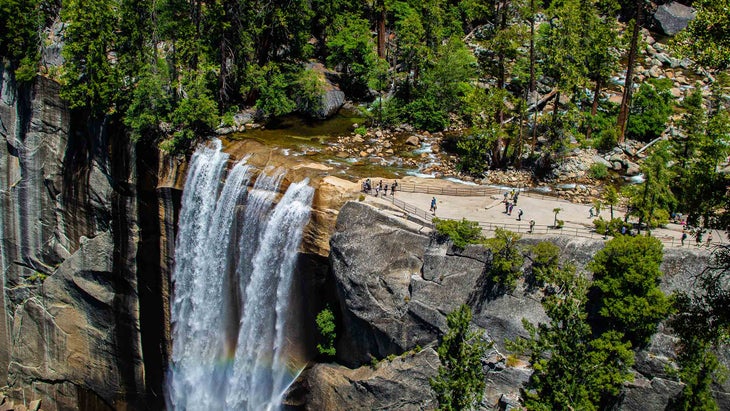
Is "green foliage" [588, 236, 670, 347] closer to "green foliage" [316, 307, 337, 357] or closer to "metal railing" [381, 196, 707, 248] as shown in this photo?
"metal railing" [381, 196, 707, 248]

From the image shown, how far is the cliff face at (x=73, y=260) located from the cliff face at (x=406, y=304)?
17.2 meters

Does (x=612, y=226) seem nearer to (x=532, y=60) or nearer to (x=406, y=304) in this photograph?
(x=406, y=304)

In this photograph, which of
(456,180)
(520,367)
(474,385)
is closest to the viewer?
(474,385)

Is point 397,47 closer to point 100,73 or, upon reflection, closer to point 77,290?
point 100,73

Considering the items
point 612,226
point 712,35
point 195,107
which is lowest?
point 612,226

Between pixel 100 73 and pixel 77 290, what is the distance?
1710 cm

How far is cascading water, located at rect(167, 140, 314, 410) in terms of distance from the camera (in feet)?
145

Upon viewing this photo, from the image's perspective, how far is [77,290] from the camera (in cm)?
5666

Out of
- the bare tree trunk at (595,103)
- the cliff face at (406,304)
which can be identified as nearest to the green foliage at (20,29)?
the cliff face at (406,304)

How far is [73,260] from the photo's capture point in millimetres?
56500

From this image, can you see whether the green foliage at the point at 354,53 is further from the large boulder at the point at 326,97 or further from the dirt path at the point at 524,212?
the dirt path at the point at 524,212

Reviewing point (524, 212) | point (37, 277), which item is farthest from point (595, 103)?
point (37, 277)

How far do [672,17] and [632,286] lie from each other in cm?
4417

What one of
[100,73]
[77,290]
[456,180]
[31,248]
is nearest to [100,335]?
[77,290]
